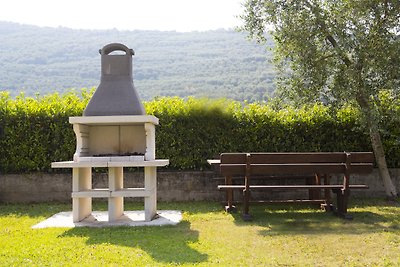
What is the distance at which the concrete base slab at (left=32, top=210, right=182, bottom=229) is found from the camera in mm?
8680

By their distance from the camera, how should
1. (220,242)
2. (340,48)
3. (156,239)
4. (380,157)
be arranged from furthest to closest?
1. (380,157)
2. (340,48)
3. (156,239)
4. (220,242)

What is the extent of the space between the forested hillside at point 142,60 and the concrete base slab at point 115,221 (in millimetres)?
17838

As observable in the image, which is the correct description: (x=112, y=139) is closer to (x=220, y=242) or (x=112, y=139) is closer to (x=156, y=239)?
(x=156, y=239)

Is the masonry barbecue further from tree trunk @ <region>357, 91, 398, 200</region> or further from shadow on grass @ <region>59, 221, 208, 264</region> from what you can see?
tree trunk @ <region>357, 91, 398, 200</region>

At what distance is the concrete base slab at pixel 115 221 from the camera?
8.68m

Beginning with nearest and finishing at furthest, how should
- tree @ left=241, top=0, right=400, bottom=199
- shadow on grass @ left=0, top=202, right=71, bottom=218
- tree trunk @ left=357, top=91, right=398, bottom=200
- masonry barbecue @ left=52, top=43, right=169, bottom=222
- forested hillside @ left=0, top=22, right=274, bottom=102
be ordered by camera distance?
masonry barbecue @ left=52, top=43, right=169, bottom=222
shadow on grass @ left=0, top=202, right=71, bottom=218
tree @ left=241, top=0, right=400, bottom=199
tree trunk @ left=357, top=91, right=398, bottom=200
forested hillside @ left=0, top=22, right=274, bottom=102

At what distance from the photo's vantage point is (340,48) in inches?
439

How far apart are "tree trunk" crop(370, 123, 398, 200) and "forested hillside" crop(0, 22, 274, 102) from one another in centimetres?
1521

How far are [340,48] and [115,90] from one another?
17.2ft

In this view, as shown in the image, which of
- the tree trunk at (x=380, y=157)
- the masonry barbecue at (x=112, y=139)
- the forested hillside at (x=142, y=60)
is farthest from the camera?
the forested hillside at (x=142, y=60)

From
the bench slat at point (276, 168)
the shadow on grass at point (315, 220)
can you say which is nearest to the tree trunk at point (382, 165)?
the shadow on grass at point (315, 220)

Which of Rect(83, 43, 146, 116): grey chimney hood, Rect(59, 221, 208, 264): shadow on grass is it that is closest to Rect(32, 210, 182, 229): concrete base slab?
Rect(59, 221, 208, 264): shadow on grass

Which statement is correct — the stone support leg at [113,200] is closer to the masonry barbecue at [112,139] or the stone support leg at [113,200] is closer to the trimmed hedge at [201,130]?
the masonry barbecue at [112,139]

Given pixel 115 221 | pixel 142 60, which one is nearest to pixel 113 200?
Answer: pixel 115 221
